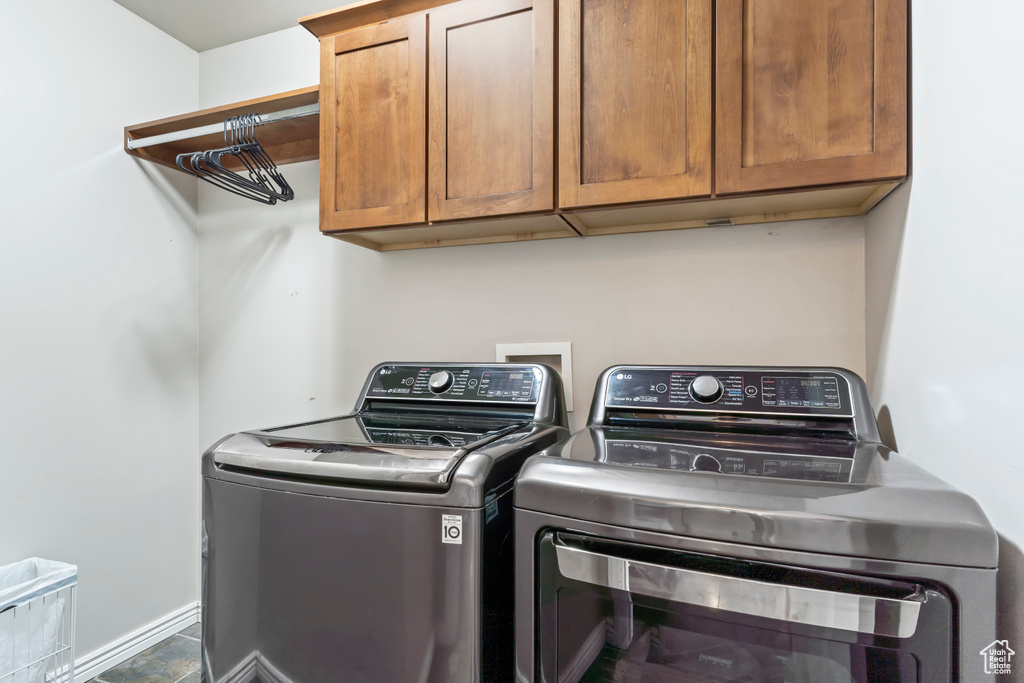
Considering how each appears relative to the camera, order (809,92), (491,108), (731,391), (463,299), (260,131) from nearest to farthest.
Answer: (809,92) → (731,391) → (491,108) → (463,299) → (260,131)

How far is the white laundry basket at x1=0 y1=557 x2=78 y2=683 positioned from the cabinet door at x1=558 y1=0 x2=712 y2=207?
191 centimetres

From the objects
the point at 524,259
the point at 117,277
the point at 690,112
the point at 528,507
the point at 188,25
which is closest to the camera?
the point at 528,507

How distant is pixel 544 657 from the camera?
87 cm

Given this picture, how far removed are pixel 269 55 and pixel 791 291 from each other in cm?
225

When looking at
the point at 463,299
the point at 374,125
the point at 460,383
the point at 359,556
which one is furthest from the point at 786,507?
the point at 374,125

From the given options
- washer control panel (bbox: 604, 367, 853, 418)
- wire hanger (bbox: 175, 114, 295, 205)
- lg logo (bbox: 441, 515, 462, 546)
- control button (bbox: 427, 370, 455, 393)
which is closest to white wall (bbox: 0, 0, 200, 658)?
wire hanger (bbox: 175, 114, 295, 205)

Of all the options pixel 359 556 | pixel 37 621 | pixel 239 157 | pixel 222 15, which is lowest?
pixel 37 621

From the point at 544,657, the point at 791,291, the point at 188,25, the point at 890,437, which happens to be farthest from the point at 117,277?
the point at 890,437

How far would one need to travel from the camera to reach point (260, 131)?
6.39ft

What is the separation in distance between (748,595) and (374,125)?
1491mm

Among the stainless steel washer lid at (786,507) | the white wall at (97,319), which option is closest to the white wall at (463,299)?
the white wall at (97,319)

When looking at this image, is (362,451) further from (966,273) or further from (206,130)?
(206,130)

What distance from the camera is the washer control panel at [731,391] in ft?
3.79

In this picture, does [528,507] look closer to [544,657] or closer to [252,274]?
[544,657]
